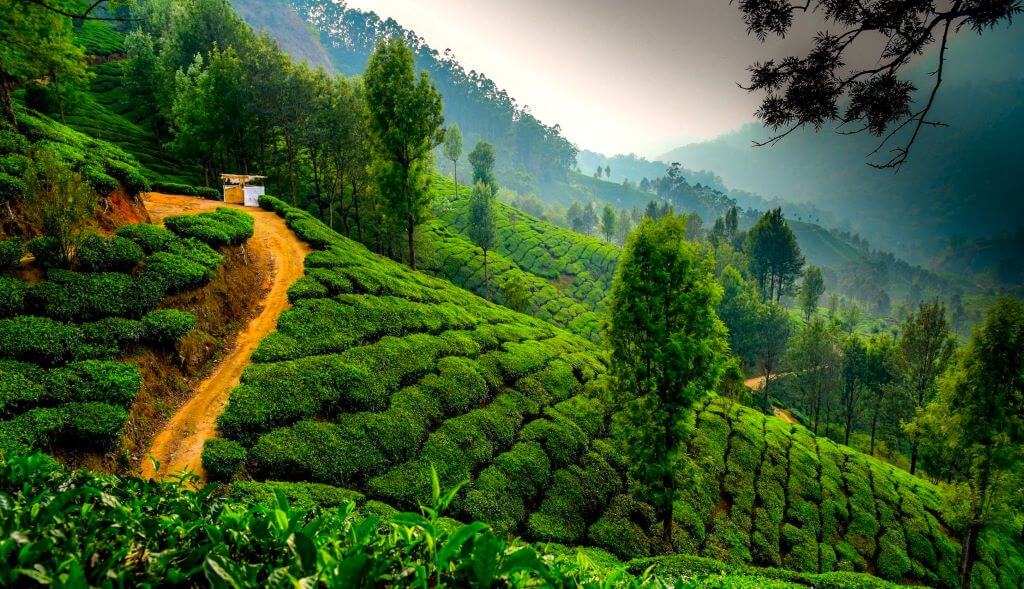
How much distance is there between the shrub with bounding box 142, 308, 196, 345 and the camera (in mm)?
10664

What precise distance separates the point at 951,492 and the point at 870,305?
15240 cm

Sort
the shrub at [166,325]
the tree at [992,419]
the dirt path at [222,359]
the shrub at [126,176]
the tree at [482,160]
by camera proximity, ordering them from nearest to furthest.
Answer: the dirt path at [222,359] < the shrub at [166,325] < the shrub at [126,176] < the tree at [992,419] < the tree at [482,160]

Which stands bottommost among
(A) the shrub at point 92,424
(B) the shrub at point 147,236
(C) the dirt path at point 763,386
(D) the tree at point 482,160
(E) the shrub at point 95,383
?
(C) the dirt path at point 763,386

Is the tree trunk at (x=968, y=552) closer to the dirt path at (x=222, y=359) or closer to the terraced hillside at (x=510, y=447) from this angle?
the terraced hillside at (x=510, y=447)

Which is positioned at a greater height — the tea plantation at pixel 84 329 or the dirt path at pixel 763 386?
the tea plantation at pixel 84 329

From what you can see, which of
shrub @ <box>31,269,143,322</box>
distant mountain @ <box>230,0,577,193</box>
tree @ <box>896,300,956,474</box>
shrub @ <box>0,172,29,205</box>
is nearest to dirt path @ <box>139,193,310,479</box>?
shrub @ <box>31,269,143,322</box>

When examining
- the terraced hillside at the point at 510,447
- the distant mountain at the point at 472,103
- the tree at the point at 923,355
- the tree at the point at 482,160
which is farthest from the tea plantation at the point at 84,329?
the distant mountain at the point at 472,103

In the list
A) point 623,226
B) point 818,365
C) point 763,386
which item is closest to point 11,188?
point 818,365

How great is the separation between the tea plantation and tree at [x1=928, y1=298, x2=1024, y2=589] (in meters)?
26.3

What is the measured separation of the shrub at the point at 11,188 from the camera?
1074cm

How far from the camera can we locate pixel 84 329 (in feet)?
31.6

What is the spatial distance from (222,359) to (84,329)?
315 cm

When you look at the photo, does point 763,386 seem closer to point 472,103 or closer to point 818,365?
point 818,365

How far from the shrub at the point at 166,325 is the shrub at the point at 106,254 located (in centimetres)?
180
